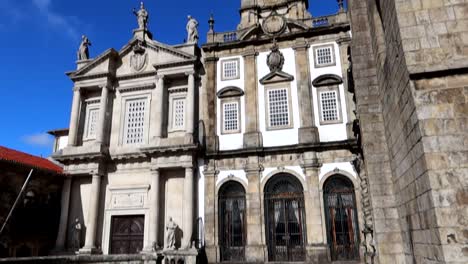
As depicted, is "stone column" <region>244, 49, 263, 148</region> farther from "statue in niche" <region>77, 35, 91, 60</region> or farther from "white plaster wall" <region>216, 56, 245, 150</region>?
"statue in niche" <region>77, 35, 91, 60</region>

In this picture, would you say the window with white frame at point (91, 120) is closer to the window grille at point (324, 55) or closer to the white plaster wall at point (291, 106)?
the white plaster wall at point (291, 106)

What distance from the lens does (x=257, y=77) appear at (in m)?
19.1

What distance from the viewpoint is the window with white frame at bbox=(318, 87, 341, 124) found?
17.5 meters

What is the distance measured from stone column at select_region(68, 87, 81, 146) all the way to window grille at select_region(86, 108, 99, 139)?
63 centimetres

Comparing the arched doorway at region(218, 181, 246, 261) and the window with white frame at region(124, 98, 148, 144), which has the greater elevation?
the window with white frame at region(124, 98, 148, 144)

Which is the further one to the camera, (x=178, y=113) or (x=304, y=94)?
(x=178, y=113)

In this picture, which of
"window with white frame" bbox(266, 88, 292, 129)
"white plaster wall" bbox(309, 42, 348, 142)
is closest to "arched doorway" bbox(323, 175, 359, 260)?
"white plaster wall" bbox(309, 42, 348, 142)

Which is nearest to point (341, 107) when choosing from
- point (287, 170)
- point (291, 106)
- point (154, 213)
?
point (291, 106)

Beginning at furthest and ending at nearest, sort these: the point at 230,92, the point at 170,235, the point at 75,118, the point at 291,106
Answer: the point at 75,118 → the point at 230,92 → the point at 291,106 → the point at 170,235

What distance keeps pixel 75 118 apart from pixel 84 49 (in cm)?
498

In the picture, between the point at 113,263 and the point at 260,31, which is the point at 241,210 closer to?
the point at 113,263

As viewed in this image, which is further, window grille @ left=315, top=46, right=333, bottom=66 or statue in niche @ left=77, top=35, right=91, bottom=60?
statue in niche @ left=77, top=35, right=91, bottom=60

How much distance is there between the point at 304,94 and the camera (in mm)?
17984

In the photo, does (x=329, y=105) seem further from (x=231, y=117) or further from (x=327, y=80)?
(x=231, y=117)
